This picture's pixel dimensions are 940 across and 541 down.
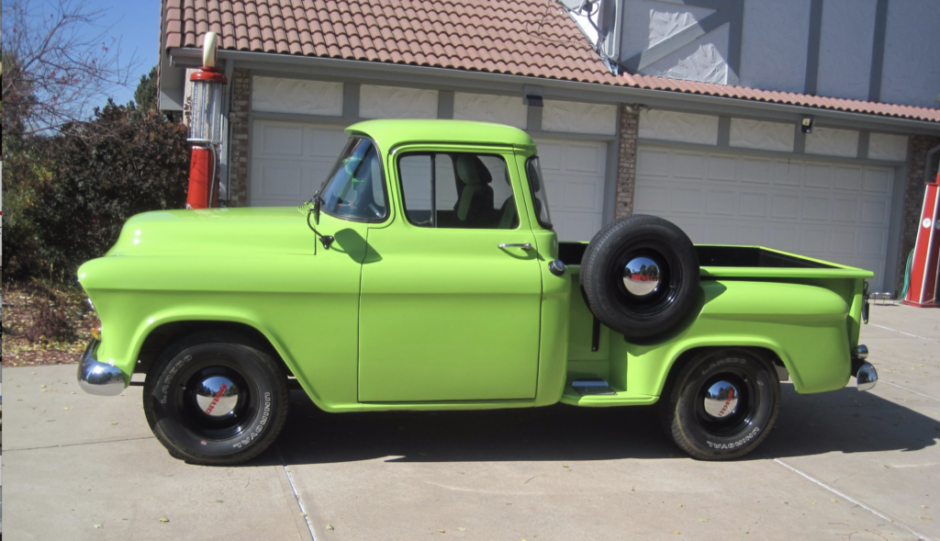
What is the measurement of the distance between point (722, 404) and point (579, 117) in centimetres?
739

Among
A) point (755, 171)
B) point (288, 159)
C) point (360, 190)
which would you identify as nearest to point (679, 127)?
point (755, 171)

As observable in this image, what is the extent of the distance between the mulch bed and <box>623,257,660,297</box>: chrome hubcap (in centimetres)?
526

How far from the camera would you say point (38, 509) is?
13.7 feet

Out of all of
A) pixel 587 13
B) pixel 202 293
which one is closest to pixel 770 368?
pixel 202 293

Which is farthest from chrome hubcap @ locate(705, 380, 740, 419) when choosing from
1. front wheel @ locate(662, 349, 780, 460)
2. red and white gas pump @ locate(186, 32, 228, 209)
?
red and white gas pump @ locate(186, 32, 228, 209)

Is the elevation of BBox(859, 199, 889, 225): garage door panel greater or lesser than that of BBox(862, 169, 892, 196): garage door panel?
lesser

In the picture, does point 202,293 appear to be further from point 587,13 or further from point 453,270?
point 587,13

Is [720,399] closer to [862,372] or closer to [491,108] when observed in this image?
[862,372]

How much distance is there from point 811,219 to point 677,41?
3.84 m

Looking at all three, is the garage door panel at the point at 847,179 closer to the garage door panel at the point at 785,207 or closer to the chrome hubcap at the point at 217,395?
the garage door panel at the point at 785,207

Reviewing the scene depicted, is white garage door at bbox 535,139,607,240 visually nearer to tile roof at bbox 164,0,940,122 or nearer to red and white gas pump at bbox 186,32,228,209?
tile roof at bbox 164,0,940,122

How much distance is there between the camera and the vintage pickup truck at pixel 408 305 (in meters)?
4.64

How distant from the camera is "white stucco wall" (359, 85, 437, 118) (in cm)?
1110

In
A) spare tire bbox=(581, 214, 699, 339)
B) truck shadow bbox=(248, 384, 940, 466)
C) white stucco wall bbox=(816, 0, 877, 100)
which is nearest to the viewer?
spare tire bbox=(581, 214, 699, 339)
